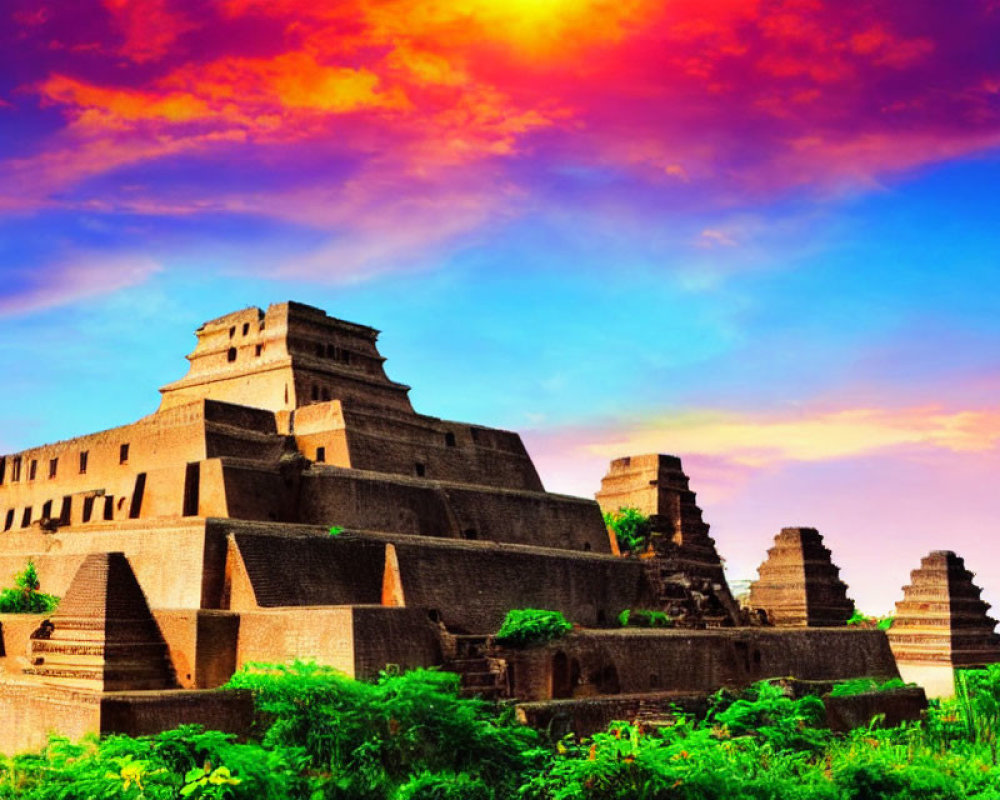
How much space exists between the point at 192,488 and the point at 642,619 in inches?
488

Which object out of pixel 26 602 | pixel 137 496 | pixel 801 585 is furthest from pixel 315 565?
pixel 801 585

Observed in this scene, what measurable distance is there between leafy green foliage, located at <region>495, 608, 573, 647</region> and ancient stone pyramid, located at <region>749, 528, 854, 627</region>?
20560 mm

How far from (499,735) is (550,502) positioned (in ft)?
45.4

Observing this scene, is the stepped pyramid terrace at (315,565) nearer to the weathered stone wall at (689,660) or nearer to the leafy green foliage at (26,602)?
the weathered stone wall at (689,660)

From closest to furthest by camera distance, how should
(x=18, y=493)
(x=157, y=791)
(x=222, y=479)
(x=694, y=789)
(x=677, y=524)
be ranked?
(x=157, y=791) → (x=694, y=789) → (x=222, y=479) → (x=18, y=493) → (x=677, y=524)

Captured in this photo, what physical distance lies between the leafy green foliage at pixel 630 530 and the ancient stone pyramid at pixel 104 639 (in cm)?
2024

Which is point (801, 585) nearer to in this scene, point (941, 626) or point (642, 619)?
point (941, 626)

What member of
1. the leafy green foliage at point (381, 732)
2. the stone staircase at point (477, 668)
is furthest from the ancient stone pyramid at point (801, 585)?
the leafy green foliage at point (381, 732)

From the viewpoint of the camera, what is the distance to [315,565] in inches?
1074

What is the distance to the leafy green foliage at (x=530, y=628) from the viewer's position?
27828 mm

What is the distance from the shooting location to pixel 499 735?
23.5 metres

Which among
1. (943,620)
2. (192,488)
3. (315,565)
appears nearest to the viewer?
(315,565)

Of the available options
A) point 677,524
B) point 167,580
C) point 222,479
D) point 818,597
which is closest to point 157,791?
point 167,580

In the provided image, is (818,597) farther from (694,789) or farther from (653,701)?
(694,789)
